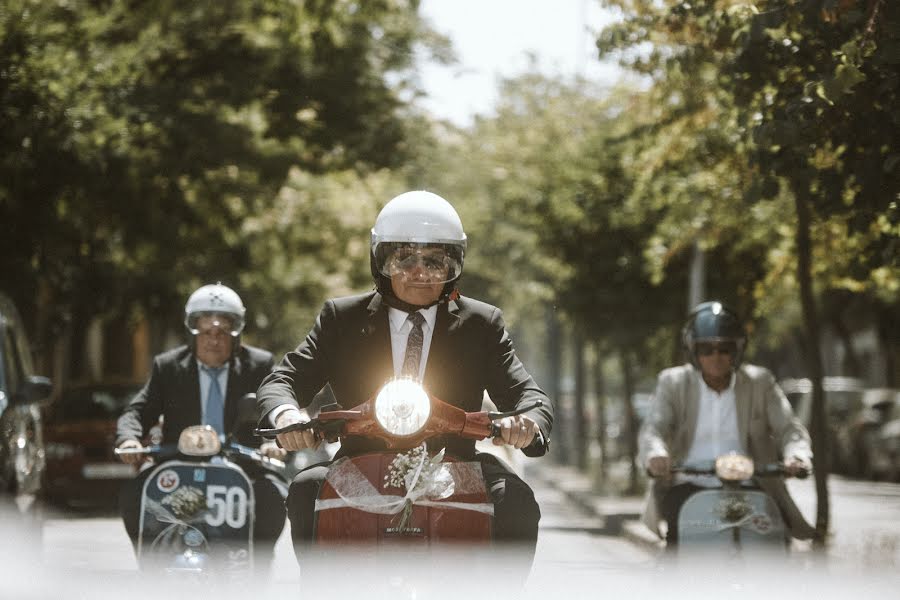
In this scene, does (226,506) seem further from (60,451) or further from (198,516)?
(60,451)

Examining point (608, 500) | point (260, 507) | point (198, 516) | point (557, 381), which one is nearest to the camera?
point (198, 516)

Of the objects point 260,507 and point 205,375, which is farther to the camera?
point 205,375

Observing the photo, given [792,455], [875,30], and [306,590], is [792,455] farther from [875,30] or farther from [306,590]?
[306,590]

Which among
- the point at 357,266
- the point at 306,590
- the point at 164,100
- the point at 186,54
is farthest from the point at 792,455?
the point at 357,266

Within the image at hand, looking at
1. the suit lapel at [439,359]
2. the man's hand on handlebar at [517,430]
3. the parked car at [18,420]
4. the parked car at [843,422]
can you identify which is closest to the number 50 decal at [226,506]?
the suit lapel at [439,359]

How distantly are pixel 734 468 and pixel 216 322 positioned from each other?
271cm

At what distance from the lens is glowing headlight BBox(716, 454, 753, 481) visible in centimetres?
→ 726

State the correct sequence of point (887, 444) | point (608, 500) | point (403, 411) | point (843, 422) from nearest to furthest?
point (403, 411)
point (608, 500)
point (887, 444)
point (843, 422)

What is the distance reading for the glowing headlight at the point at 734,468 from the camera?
7.26 meters

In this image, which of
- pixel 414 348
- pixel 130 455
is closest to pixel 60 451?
pixel 130 455

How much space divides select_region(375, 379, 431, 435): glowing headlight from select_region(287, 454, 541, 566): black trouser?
1.34 feet

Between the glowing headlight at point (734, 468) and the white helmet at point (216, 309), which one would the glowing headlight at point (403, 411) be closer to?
the glowing headlight at point (734, 468)

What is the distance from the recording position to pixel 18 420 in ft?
37.3

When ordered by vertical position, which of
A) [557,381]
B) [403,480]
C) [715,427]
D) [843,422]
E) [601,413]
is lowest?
[403,480]
